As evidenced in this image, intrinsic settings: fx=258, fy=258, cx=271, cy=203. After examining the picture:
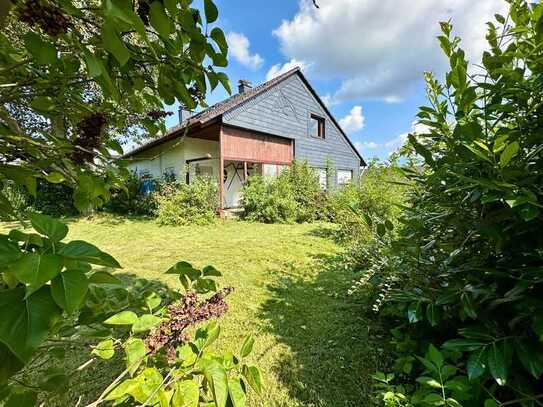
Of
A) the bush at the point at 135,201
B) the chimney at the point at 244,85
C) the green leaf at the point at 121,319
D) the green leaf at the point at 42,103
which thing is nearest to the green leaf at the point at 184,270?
the green leaf at the point at 121,319

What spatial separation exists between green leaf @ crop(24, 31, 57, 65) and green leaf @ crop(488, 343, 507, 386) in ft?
5.10

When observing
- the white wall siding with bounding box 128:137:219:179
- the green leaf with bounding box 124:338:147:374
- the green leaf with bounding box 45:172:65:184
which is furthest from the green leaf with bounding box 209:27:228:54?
the white wall siding with bounding box 128:137:219:179

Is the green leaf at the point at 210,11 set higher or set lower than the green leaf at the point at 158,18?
higher

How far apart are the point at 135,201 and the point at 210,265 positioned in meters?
10.9

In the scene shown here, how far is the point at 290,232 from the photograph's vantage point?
7273 millimetres

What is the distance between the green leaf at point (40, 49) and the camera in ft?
1.95

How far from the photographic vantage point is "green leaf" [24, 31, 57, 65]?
23.5 inches

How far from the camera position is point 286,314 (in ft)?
8.64

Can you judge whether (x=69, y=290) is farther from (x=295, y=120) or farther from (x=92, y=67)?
(x=295, y=120)

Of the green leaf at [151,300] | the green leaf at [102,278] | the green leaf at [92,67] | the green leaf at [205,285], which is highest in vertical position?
the green leaf at [92,67]

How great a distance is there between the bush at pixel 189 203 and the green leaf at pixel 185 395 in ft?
25.8

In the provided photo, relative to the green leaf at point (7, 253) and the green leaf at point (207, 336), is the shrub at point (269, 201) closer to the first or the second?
the green leaf at point (207, 336)

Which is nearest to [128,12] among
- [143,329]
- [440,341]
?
[143,329]

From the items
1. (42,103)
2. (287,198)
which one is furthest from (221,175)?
(42,103)
